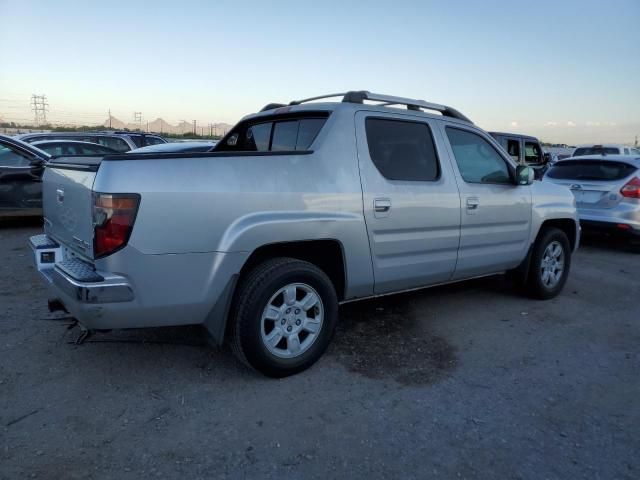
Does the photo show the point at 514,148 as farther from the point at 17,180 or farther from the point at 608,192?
the point at 17,180

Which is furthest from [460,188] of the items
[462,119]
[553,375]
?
[553,375]

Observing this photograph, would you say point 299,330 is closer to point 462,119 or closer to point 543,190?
point 462,119

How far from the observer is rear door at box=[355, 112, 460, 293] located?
3.68 metres

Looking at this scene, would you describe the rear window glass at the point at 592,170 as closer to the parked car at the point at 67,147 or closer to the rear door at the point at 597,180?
the rear door at the point at 597,180

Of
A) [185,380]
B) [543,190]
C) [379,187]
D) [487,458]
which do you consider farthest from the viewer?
[543,190]

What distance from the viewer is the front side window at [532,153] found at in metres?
15.2

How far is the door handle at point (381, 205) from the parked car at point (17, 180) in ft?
21.9

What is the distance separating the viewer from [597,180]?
8.25m

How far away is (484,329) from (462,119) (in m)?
1.95

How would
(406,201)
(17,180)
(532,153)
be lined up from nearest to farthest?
1. (406,201)
2. (17,180)
3. (532,153)

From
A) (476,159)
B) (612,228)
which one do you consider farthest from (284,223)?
(612,228)

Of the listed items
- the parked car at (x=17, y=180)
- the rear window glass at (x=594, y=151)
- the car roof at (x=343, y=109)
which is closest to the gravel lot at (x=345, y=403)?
the car roof at (x=343, y=109)

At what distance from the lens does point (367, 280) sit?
3.74 metres

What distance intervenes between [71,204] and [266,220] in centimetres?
124
